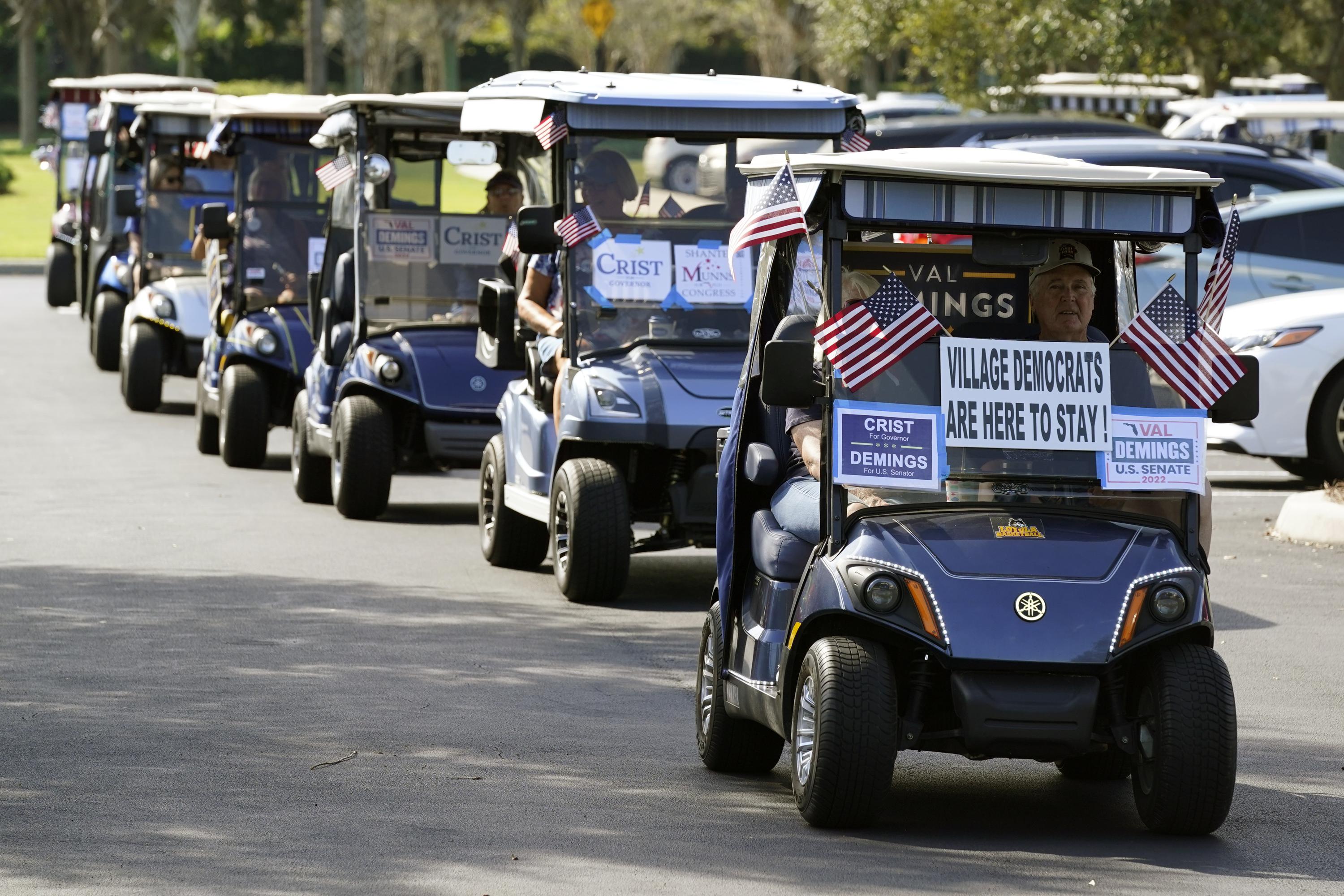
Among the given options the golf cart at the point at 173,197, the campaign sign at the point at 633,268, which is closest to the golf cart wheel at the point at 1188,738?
the campaign sign at the point at 633,268

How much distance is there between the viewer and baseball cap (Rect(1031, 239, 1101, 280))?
21.8 ft

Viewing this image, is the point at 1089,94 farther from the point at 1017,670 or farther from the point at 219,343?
the point at 1017,670

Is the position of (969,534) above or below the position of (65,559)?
above

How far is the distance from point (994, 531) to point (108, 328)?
1675 centimetres

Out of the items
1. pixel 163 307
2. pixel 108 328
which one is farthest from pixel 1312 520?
pixel 108 328

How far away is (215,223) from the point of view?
15906mm

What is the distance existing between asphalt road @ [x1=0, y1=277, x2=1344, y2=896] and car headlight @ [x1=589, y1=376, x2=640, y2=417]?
0.85 metres

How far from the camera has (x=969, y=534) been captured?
19.9 ft

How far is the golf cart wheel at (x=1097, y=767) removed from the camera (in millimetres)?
6840

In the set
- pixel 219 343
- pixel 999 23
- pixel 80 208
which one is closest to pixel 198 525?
pixel 219 343

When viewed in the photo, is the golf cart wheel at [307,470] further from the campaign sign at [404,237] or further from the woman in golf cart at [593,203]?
the woman in golf cart at [593,203]

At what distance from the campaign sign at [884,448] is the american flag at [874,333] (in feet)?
0.35

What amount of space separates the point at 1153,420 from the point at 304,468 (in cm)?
817

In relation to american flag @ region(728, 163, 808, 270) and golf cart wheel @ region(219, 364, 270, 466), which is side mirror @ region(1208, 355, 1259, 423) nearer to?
american flag @ region(728, 163, 808, 270)
